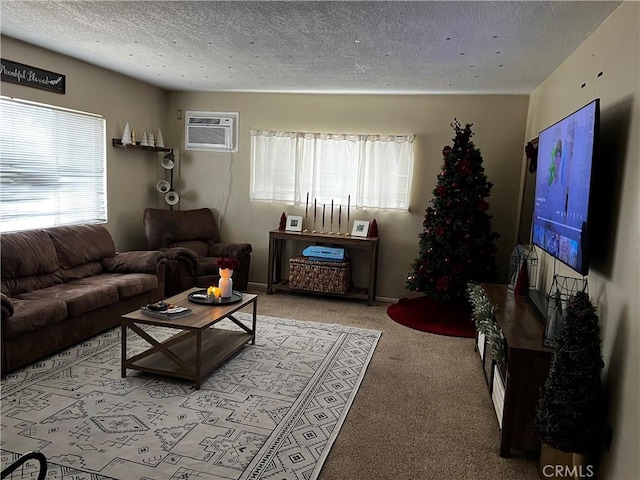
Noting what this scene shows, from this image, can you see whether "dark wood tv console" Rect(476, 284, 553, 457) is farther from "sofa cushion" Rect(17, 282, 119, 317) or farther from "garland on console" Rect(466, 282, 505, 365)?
"sofa cushion" Rect(17, 282, 119, 317)

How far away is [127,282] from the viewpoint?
4285mm

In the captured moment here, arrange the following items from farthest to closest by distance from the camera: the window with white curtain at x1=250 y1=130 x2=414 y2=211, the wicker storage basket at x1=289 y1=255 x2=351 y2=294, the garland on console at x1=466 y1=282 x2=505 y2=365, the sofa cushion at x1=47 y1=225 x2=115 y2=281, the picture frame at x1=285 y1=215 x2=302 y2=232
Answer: the picture frame at x1=285 y1=215 x2=302 y2=232
the window with white curtain at x1=250 y1=130 x2=414 y2=211
the wicker storage basket at x1=289 y1=255 x2=351 y2=294
the sofa cushion at x1=47 y1=225 x2=115 y2=281
the garland on console at x1=466 y1=282 x2=505 y2=365

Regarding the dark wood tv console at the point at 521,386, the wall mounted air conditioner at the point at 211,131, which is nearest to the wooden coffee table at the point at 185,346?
the dark wood tv console at the point at 521,386

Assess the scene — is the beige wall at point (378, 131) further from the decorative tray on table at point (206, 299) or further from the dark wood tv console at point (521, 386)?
the dark wood tv console at point (521, 386)

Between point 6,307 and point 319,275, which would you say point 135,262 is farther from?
point 319,275

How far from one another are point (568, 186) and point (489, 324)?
945 mm

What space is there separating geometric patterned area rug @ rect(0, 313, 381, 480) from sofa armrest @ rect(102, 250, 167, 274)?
0.87m

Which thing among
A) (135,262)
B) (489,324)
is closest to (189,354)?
(135,262)

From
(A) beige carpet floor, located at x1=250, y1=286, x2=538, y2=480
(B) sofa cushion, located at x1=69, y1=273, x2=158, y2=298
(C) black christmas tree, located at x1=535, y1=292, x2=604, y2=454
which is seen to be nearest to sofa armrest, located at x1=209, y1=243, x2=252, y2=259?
(B) sofa cushion, located at x1=69, y1=273, x2=158, y2=298

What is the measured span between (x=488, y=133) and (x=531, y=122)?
50cm

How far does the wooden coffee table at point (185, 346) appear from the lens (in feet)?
10.4

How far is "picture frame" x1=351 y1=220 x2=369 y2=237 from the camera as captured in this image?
5668mm

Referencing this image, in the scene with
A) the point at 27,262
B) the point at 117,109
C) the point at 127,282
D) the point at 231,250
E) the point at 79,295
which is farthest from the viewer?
the point at 231,250

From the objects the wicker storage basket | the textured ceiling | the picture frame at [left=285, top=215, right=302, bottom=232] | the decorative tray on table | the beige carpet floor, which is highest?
the textured ceiling
